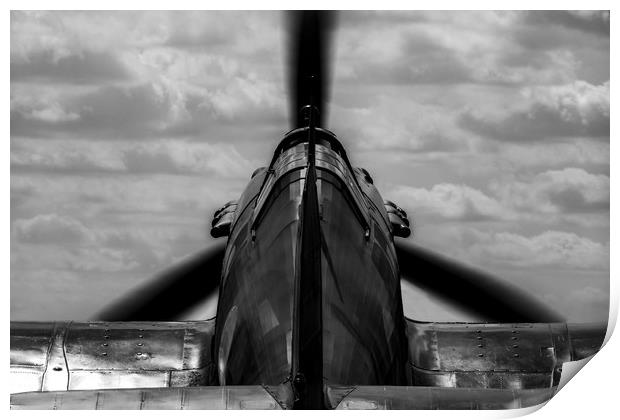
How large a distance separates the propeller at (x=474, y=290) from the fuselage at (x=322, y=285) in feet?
9.67

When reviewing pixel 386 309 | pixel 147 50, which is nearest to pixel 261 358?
pixel 386 309

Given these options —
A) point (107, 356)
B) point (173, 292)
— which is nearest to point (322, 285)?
point (107, 356)

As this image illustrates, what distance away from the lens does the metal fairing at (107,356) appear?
40.4 feet

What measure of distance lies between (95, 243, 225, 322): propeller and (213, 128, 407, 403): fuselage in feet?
9.63

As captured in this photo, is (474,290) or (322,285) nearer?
(322,285)

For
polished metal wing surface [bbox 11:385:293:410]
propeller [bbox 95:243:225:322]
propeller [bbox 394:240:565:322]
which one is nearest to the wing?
propeller [bbox 394:240:565:322]

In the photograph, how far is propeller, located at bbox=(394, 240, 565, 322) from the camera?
14.8 metres

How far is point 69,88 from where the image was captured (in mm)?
15578

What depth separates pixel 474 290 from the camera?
588 inches

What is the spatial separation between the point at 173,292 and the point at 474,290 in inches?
163

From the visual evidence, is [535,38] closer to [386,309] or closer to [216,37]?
[216,37]

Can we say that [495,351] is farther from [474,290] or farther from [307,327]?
[307,327]
